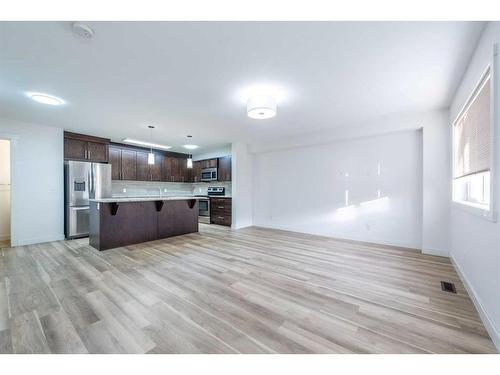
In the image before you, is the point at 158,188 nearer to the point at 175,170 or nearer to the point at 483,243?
the point at 175,170

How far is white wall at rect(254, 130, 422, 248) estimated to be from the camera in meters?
3.78

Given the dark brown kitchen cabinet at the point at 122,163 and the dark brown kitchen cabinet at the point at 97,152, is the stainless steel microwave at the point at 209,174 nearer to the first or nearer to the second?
the dark brown kitchen cabinet at the point at 122,163

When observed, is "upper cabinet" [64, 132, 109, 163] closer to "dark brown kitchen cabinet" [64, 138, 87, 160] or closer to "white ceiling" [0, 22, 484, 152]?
"dark brown kitchen cabinet" [64, 138, 87, 160]

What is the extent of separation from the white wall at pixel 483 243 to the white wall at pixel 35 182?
6661mm

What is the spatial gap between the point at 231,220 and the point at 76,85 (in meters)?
4.44

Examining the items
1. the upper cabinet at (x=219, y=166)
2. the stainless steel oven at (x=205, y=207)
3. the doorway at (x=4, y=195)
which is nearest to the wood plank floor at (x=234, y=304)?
the doorway at (x=4, y=195)

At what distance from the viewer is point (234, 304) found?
6.37ft

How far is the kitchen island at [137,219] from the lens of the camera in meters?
3.71

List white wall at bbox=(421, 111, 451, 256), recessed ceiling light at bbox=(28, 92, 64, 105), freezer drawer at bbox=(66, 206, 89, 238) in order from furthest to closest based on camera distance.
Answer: freezer drawer at bbox=(66, 206, 89, 238) < white wall at bbox=(421, 111, 451, 256) < recessed ceiling light at bbox=(28, 92, 64, 105)

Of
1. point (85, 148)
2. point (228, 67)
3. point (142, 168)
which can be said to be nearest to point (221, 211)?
point (142, 168)

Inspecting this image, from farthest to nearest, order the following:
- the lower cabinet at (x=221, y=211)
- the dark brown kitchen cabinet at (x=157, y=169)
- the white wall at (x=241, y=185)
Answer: the dark brown kitchen cabinet at (x=157, y=169) → the lower cabinet at (x=221, y=211) → the white wall at (x=241, y=185)

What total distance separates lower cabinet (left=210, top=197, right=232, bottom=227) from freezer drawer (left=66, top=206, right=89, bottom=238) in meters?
3.21

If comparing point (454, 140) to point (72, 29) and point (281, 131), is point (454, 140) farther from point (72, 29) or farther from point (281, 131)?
point (72, 29)

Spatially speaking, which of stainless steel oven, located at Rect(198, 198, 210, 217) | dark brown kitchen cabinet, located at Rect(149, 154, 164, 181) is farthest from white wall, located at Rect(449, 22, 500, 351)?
dark brown kitchen cabinet, located at Rect(149, 154, 164, 181)
